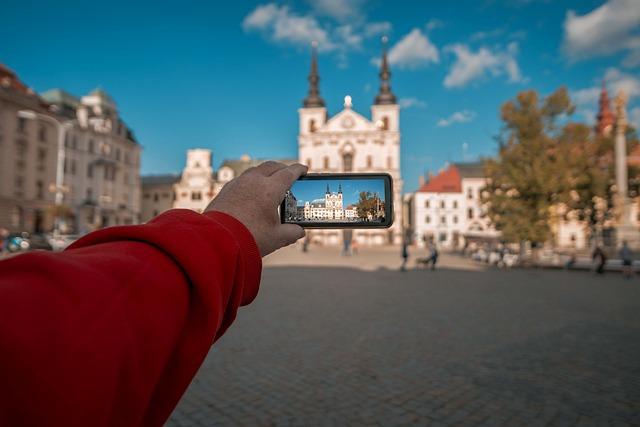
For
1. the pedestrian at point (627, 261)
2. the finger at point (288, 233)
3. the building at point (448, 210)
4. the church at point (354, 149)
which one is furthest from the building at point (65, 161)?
the building at point (448, 210)

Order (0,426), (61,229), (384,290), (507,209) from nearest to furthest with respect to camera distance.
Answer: (0,426) → (384,290) → (507,209) → (61,229)

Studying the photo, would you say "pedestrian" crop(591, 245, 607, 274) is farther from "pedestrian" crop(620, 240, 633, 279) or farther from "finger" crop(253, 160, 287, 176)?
"finger" crop(253, 160, 287, 176)

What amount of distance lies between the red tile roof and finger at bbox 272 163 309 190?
220 feet

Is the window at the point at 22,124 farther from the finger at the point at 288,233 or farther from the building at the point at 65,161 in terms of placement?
the finger at the point at 288,233

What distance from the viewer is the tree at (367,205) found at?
2117 millimetres

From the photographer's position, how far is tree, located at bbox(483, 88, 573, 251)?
22953 mm

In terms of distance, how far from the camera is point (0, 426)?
61 centimetres

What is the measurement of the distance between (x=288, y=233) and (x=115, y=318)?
39.9 inches

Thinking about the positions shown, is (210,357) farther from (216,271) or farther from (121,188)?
(121,188)

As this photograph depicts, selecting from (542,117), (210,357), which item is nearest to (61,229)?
(210,357)

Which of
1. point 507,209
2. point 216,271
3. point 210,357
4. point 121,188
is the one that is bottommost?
point 210,357

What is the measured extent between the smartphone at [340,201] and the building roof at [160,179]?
64.7m

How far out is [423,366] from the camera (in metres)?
5.55

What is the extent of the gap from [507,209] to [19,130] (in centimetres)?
4421
